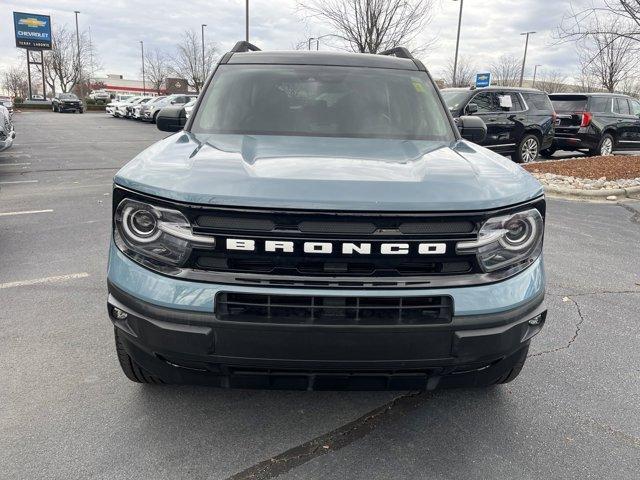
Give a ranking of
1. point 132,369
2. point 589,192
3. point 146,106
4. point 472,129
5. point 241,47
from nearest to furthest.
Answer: point 132,369
point 472,129
point 241,47
point 589,192
point 146,106

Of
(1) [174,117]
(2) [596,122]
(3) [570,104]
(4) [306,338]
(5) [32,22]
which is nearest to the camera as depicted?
(4) [306,338]

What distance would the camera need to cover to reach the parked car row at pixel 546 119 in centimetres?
1202

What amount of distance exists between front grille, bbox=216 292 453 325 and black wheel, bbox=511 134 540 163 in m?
11.8

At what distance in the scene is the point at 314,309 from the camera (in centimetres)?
198

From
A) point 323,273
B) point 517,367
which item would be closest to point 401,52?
point 517,367

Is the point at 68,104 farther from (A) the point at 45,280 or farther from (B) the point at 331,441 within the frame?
(B) the point at 331,441

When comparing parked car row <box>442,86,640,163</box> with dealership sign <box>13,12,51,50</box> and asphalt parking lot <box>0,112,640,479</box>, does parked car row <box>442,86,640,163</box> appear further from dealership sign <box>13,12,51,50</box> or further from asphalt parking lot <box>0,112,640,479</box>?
dealership sign <box>13,12,51,50</box>

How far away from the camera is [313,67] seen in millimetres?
3680

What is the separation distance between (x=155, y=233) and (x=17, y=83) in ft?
303

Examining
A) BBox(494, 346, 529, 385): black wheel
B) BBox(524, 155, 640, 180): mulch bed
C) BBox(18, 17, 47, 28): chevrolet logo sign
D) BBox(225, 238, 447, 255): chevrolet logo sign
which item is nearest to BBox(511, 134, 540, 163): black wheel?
BBox(524, 155, 640, 180): mulch bed

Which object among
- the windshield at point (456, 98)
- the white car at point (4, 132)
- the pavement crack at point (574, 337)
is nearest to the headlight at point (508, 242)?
the pavement crack at point (574, 337)

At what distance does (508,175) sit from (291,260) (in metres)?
1.10

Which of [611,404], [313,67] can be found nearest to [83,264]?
[313,67]

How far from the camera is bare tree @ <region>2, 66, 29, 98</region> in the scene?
7856 cm
